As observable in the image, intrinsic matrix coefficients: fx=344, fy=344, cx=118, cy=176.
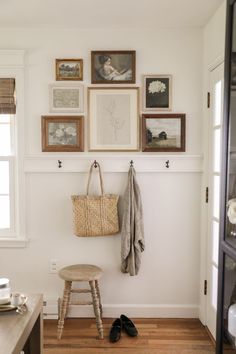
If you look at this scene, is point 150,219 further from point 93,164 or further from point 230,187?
point 230,187

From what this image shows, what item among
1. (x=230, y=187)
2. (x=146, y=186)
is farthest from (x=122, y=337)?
(x=230, y=187)

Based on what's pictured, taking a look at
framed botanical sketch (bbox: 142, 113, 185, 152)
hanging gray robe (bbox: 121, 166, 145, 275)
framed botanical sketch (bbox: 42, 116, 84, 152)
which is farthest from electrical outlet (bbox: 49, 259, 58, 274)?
framed botanical sketch (bbox: 142, 113, 185, 152)

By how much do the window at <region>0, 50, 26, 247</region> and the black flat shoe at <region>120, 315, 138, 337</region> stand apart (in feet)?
3.37

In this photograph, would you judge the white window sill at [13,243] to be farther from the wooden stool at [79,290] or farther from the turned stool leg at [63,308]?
the turned stool leg at [63,308]

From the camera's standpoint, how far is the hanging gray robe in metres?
2.69

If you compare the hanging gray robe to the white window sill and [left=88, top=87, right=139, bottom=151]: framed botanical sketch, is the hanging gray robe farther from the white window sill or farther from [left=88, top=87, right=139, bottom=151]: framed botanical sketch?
the white window sill

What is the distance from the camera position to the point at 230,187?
169 cm

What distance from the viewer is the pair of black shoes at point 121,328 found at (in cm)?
254

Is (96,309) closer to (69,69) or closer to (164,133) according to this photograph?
(164,133)

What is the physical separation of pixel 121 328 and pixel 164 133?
1.57 m

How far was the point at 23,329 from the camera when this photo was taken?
1570 mm

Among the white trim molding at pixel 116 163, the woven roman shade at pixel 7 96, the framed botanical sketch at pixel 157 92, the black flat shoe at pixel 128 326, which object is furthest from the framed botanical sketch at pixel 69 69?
the black flat shoe at pixel 128 326

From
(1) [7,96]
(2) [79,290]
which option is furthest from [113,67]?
(2) [79,290]

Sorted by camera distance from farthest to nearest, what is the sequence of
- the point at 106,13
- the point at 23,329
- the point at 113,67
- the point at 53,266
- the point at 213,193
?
the point at 53,266
the point at 113,67
the point at 213,193
the point at 106,13
the point at 23,329
